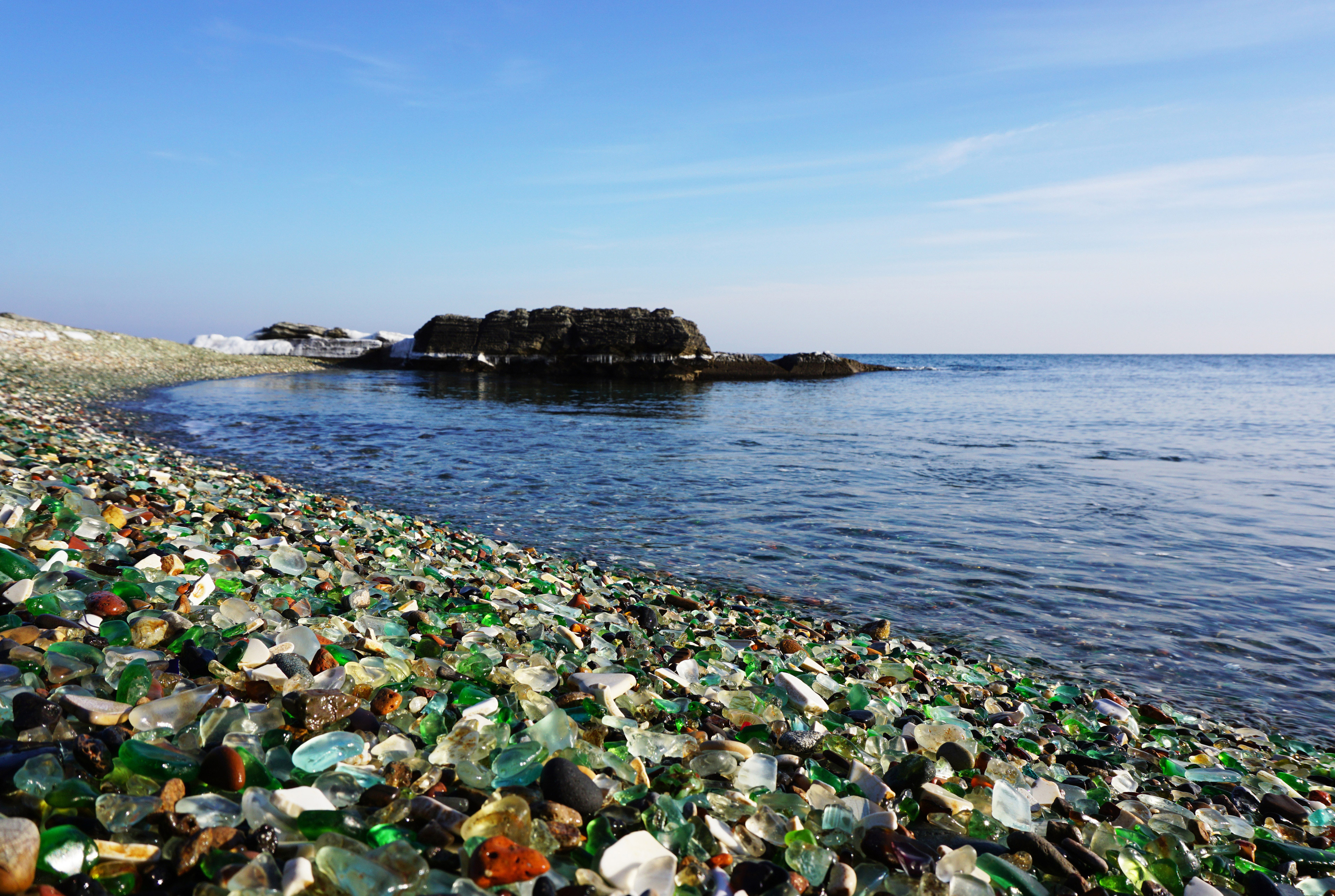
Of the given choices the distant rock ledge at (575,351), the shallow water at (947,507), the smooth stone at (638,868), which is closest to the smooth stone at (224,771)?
the smooth stone at (638,868)

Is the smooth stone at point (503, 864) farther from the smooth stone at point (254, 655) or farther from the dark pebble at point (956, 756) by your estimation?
the dark pebble at point (956, 756)

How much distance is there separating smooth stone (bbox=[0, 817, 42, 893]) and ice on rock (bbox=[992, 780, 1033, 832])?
2370mm

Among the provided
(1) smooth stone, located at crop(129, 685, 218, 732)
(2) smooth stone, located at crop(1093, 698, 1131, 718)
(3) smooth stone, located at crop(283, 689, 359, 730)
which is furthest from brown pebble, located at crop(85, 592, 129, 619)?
(2) smooth stone, located at crop(1093, 698, 1131, 718)

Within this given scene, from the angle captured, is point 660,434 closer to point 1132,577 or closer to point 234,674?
point 1132,577

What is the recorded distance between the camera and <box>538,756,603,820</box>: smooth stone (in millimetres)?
1771

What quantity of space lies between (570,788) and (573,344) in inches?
1622

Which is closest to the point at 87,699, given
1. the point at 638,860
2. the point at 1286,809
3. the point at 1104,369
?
the point at 638,860

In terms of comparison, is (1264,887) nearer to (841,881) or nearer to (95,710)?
(841,881)

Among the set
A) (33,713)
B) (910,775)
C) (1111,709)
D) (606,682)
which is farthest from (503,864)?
(1111,709)

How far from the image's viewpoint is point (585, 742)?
2.16 metres

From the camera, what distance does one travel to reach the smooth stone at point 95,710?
1.83 m

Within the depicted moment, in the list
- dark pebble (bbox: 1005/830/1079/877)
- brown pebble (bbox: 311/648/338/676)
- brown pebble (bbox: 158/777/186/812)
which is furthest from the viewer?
brown pebble (bbox: 311/648/338/676)

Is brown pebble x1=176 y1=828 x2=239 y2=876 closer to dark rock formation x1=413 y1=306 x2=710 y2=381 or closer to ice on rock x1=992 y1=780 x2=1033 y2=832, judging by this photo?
ice on rock x1=992 y1=780 x2=1033 y2=832

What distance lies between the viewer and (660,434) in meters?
15.1
